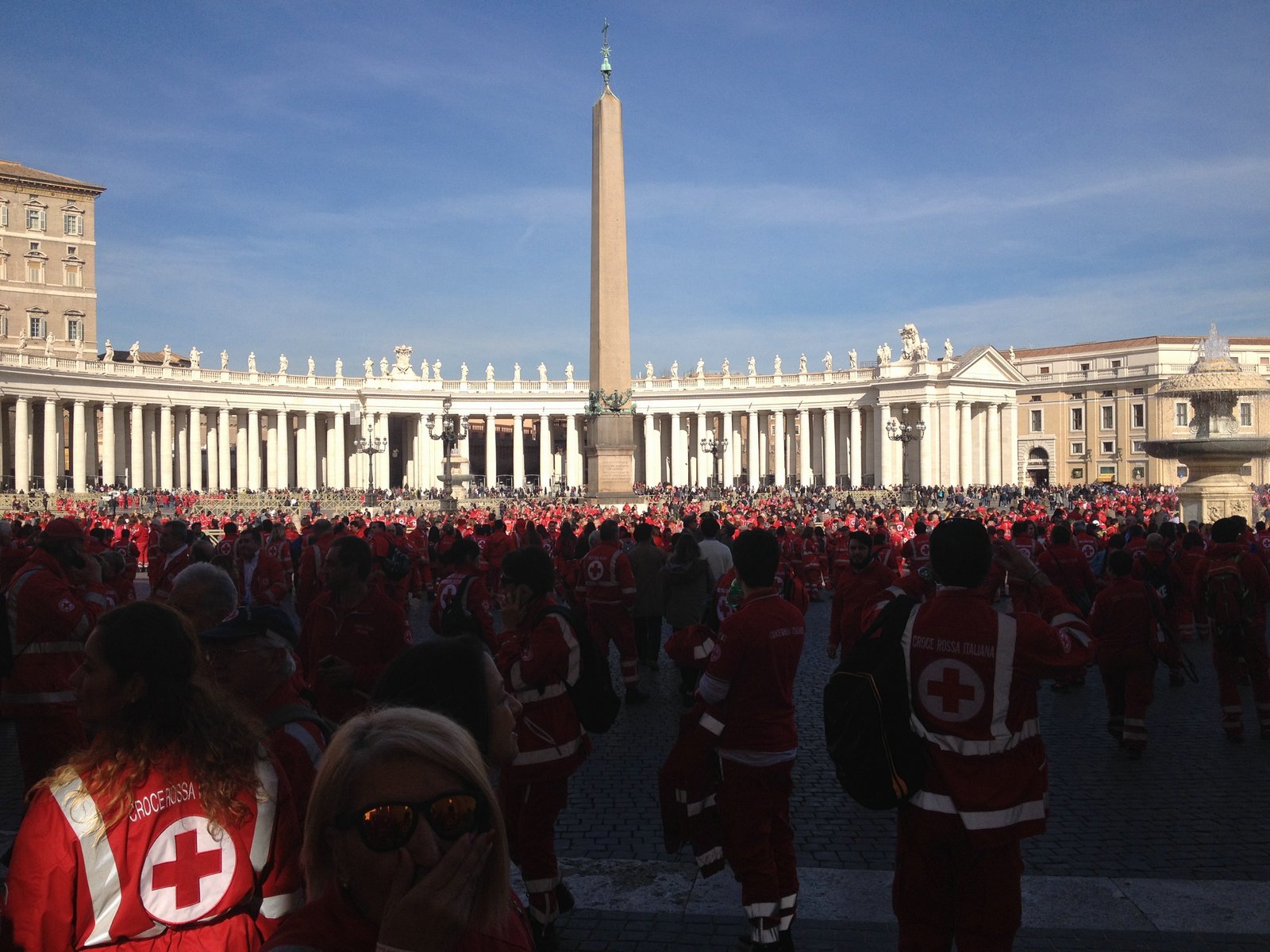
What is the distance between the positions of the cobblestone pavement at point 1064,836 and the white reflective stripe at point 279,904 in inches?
98.6

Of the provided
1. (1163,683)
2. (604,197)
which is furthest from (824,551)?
(604,197)

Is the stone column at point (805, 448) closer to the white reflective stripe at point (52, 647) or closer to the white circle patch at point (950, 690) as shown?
the white reflective stripe at point (52, 647)

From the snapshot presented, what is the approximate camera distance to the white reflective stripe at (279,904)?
2.38 m

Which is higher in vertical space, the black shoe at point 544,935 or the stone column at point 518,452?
the stone column at point 518,452

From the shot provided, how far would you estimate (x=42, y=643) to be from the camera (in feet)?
17.4

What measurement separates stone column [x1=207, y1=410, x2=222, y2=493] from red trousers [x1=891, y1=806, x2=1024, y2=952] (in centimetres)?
6403

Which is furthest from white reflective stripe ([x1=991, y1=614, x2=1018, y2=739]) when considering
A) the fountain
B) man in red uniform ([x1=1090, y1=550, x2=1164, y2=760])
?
the fountain

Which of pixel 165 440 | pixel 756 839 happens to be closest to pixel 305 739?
pixel 756 839

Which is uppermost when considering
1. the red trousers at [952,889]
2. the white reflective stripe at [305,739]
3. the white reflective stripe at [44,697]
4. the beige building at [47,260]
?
the beige building at [47,260]

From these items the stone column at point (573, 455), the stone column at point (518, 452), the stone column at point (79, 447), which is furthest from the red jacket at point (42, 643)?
the stone column at point (573, 455)

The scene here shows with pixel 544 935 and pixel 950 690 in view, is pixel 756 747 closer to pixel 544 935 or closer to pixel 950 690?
pixel 950 690

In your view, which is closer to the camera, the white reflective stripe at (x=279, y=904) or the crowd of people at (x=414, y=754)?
the crowd of people at (x=414, y=754)

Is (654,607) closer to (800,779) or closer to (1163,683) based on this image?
(800,779)

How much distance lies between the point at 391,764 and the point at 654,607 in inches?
377
